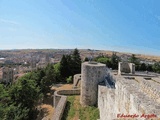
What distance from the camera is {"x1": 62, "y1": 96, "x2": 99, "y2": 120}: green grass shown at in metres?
15.3

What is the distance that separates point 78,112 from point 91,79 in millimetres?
2924

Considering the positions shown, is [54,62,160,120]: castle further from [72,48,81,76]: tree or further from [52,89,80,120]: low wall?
[72,48,81,76]: tree

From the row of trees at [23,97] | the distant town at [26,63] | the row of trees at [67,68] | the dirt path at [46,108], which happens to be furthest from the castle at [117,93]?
the distant town at [26,63]

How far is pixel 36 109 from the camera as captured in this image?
2192 cm

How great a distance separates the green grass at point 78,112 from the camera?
15.3 meters

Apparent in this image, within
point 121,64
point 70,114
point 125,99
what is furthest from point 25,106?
point 125,99

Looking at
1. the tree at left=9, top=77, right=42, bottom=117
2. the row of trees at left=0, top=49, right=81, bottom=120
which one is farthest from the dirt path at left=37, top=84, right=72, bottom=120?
the tree at left=9, top=77, right=42, bottom=117

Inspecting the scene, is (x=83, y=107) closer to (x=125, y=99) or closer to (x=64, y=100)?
(x=64, y=100)

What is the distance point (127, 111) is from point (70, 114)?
10177 mm

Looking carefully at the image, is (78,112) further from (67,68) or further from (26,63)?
(26,63)

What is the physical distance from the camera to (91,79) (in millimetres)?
16672

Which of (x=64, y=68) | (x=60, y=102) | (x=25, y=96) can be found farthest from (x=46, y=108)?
(x=64, y=68)

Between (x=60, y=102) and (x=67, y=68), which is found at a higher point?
(x=67, y=68)

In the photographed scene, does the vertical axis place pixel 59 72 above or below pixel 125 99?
below
